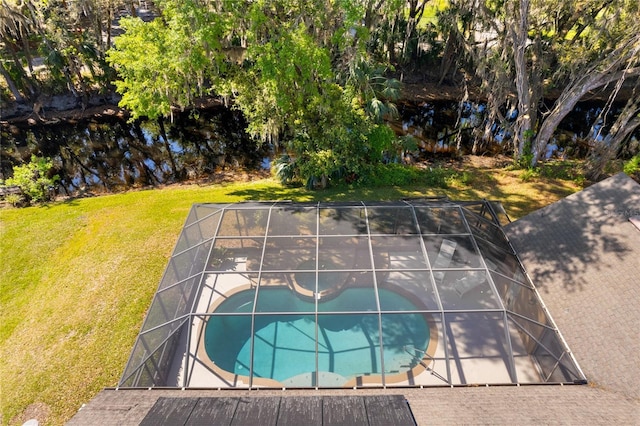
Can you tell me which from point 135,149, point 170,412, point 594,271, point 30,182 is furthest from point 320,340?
point 135,149

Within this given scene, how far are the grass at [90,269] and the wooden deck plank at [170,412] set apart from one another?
5106 mm

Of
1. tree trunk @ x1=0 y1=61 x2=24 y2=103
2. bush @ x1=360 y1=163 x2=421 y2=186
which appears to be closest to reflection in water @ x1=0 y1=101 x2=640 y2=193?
tree trunk @ x1=0 y1=61 x2=24 y2=103

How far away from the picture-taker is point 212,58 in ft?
54.0

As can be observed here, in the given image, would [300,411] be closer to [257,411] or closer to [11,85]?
[257,411]

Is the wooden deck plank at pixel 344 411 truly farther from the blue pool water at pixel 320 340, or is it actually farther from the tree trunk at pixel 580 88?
the tree trunk at pixel 580 88

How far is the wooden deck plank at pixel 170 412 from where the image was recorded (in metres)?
6.56

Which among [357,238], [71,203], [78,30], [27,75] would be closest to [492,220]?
[357,238]

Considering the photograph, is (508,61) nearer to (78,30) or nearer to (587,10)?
(587,10)

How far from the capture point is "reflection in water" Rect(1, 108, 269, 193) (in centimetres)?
2491

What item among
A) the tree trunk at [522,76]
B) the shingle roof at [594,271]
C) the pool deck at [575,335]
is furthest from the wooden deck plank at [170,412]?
the tree trunk at [522,76]

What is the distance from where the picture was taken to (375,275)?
1136 cm

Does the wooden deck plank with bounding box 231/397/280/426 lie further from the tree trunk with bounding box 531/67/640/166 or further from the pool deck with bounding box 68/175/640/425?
the tree trunk with bounding box 531/67/640/166

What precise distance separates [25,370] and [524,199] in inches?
911

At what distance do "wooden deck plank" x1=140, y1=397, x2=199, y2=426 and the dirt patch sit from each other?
5.51 metres
